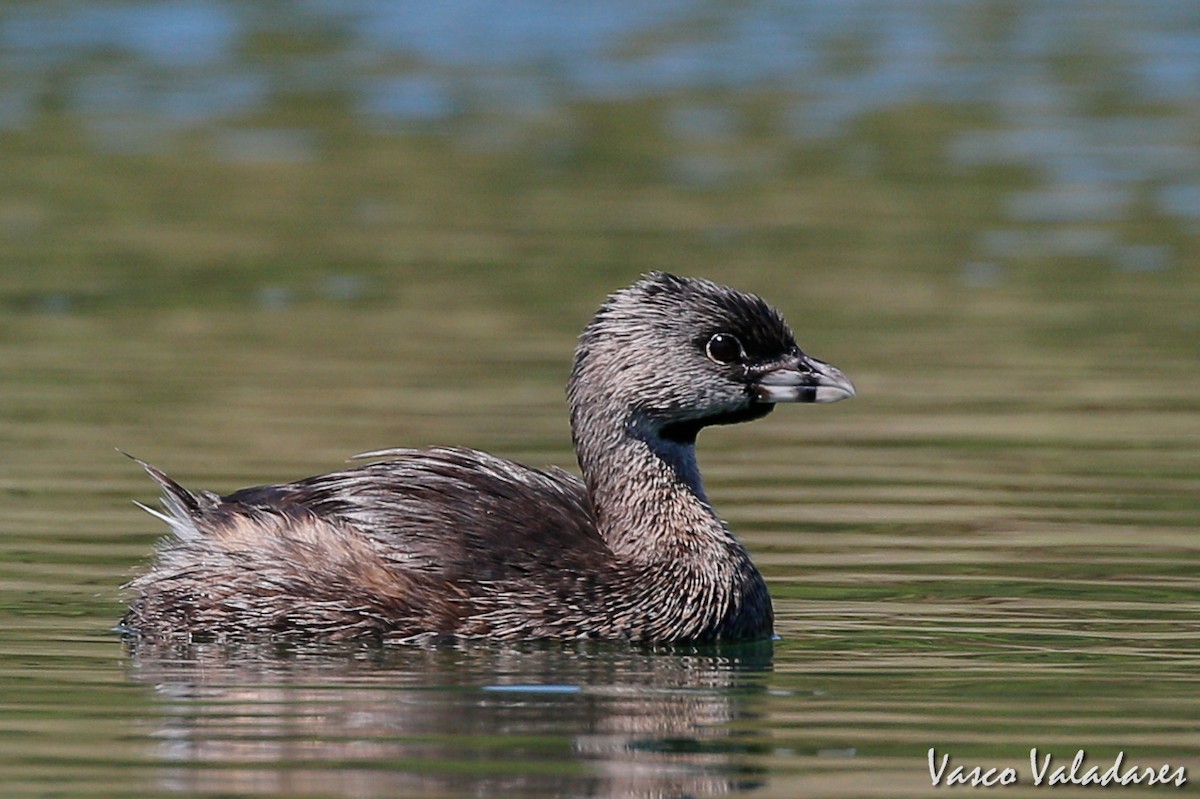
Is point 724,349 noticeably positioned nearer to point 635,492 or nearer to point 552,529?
point 635,492

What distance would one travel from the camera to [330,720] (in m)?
9.57

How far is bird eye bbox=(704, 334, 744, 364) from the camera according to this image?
11711 millimetres

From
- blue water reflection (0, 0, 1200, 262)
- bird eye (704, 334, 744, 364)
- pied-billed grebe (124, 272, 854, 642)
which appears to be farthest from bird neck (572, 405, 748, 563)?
blue water reflection (0, 0, 1200, 262)

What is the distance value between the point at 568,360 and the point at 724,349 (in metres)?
7.03

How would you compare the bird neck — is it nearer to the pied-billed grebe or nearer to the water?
the pied-billed grebe

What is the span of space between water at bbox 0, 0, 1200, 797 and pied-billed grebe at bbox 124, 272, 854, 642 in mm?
225

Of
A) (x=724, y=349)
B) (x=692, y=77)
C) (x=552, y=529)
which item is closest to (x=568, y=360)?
(x=724, y=349)

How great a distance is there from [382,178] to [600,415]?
723 inches

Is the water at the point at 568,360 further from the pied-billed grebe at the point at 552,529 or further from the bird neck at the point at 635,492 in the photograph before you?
the bird neck at the point at 635,492

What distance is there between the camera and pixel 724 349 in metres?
11.7

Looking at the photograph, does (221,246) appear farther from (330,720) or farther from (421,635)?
(330,720)

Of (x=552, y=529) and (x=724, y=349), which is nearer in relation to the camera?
(x=552, y=529)

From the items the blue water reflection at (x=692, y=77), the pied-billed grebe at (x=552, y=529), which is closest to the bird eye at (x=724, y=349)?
the pied-billed grebe at (x=552, y=529)

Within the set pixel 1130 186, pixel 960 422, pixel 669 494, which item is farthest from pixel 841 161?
pixel 669 494
